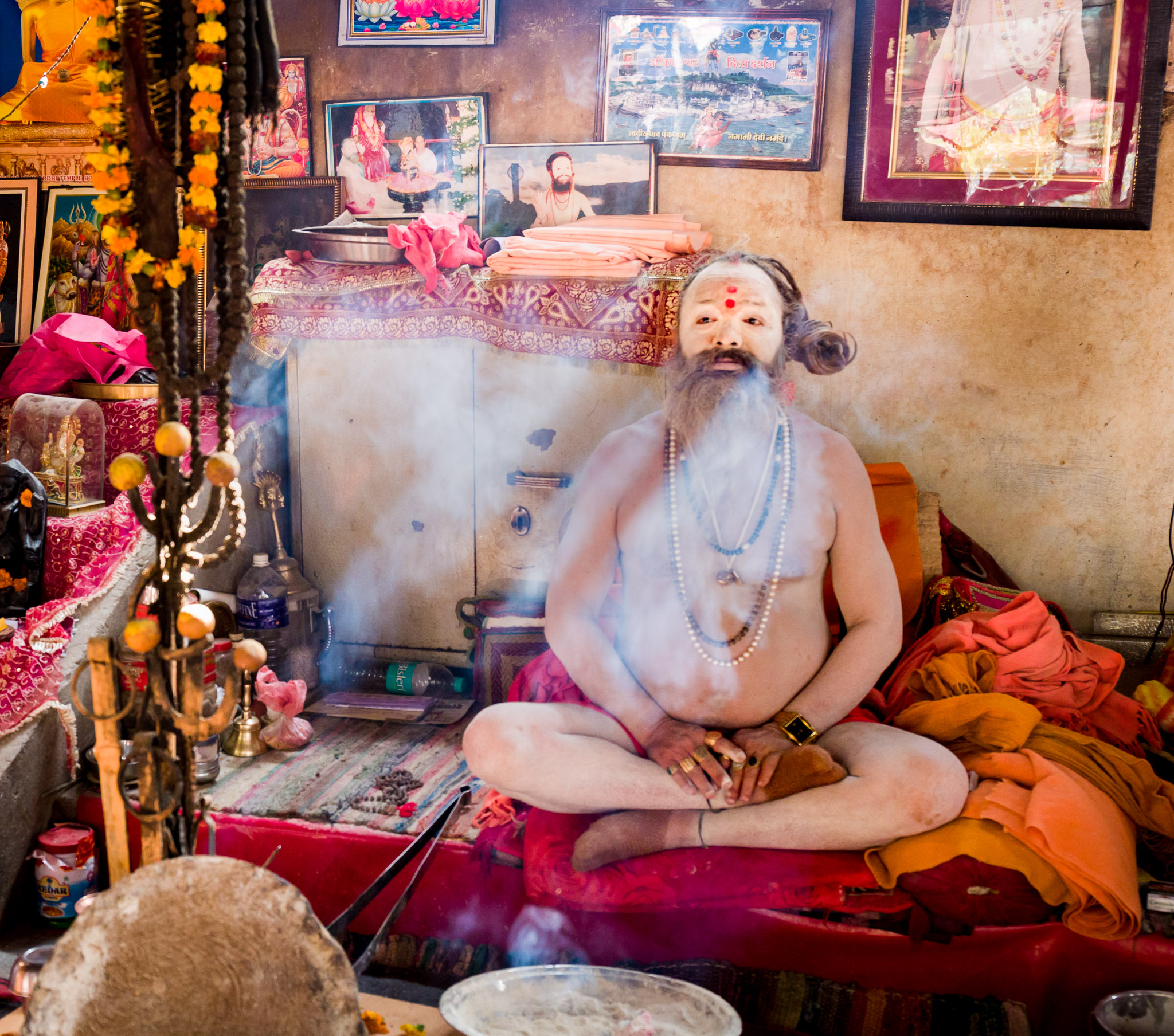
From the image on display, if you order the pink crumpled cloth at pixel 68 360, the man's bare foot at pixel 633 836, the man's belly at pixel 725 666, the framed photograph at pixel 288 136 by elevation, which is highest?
the framed photograph at pixel 288 136

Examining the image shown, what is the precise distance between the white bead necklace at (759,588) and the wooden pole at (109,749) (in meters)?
1.58

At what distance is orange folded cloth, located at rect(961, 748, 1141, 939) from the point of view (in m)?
2.42

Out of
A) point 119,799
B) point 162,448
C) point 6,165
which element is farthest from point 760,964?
point 6,165

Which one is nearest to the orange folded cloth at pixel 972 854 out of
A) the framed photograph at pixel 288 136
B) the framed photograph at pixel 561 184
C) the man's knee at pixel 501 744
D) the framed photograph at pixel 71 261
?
the man's knee at pixel 501 744

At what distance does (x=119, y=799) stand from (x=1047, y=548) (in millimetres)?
3916

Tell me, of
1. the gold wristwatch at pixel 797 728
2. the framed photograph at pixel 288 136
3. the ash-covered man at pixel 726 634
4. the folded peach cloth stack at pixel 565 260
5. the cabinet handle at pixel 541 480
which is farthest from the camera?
the framed photograph at pixel 288 136

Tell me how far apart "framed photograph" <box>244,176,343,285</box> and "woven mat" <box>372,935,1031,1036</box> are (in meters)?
3.59

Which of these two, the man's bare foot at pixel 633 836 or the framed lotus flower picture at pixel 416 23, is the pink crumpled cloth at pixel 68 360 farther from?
the man's bare foot at pixel 633 836

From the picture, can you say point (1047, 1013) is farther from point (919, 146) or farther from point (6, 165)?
point (6, 165)

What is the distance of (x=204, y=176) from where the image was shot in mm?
1500

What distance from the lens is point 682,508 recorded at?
112 inches

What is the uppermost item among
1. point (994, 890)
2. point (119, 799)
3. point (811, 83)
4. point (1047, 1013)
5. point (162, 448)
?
point (811, 83)

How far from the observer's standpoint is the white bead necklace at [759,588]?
2.73m

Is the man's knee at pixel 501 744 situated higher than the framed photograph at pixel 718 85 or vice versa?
the framed photograph at pixel 718 85
